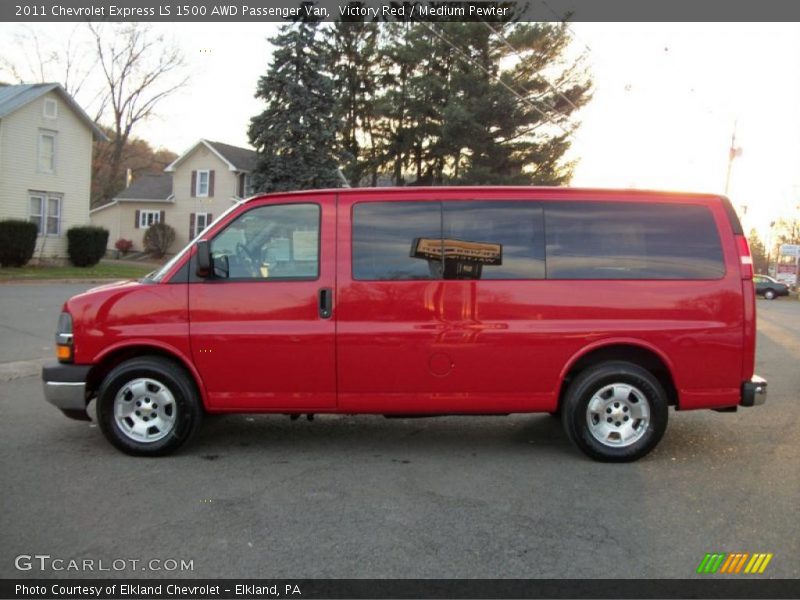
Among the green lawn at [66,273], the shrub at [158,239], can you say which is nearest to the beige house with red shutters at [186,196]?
the shrub at [158,239]

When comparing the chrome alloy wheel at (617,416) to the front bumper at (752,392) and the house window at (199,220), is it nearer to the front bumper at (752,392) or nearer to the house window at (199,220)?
the front bumper at (752,392)

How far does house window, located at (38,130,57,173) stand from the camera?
32125 millimetres

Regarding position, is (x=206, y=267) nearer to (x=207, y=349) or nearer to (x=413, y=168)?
(x=207, y=349)

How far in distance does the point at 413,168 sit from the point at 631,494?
132 ft

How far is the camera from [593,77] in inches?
1362

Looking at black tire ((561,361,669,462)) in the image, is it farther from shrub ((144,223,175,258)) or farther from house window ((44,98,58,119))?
shrub ((144,223,175,258))

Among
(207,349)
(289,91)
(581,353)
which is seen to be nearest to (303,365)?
(207,349)

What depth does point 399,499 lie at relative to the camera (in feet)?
15.5

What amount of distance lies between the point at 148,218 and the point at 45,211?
1803 centimetres

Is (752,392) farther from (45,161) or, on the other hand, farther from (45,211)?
(45,161)

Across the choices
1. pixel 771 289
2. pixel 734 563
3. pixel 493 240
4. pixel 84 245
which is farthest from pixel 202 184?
pixel 734 563

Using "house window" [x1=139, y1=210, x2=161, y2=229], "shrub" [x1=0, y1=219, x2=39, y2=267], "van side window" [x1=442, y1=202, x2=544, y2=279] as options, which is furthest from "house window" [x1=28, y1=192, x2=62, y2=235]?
"van side window" [x1=442, y1=202, x2=544, y2=279]

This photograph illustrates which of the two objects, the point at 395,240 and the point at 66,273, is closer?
the point at 395,240

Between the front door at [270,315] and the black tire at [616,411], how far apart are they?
1875 mm
